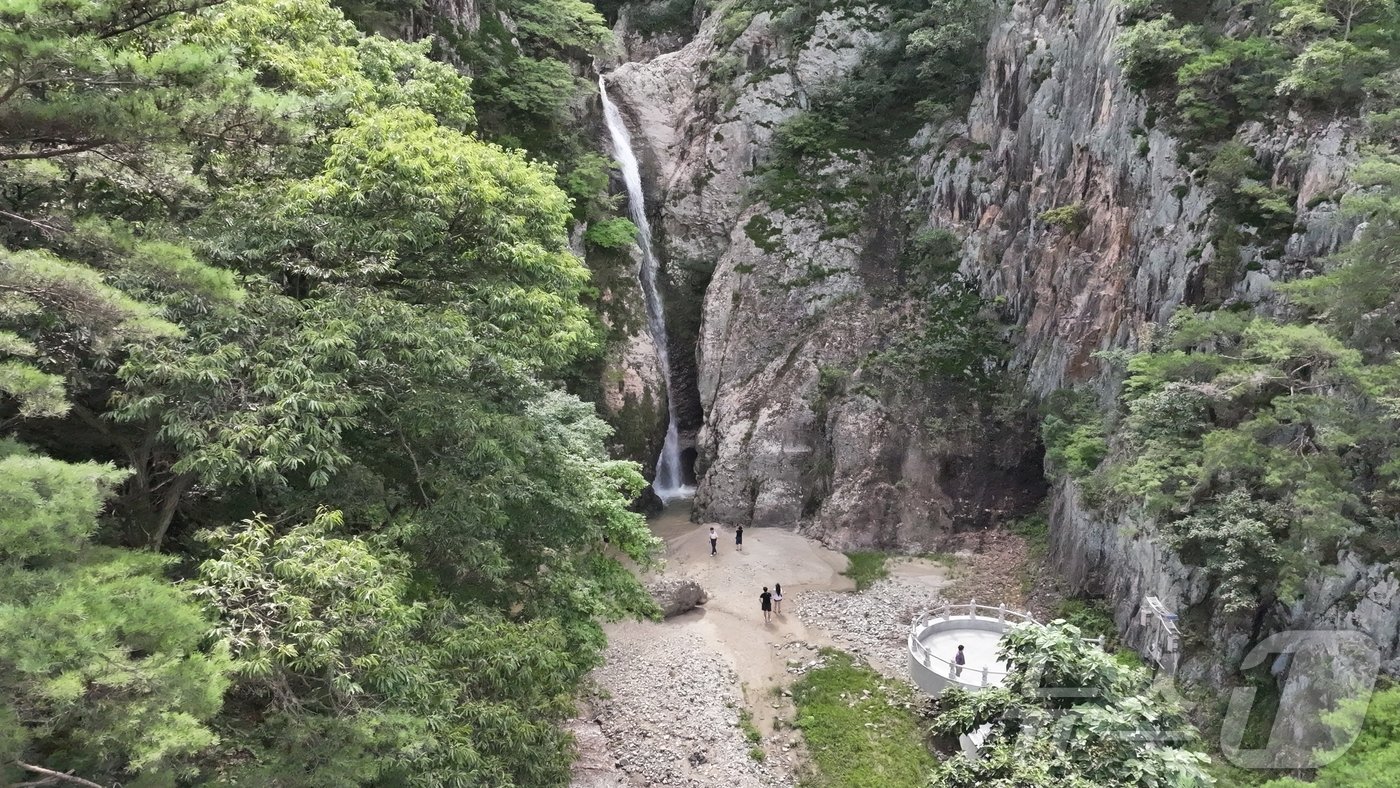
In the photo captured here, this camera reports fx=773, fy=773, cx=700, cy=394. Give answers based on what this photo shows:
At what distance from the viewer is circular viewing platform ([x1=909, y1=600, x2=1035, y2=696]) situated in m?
15.6

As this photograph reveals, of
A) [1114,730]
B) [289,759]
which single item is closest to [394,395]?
Answer: [289,759]

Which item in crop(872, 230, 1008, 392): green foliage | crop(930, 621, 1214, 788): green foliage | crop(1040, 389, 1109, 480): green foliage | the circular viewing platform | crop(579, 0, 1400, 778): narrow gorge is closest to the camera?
crop(930, 621, 1214, 788): green foliage

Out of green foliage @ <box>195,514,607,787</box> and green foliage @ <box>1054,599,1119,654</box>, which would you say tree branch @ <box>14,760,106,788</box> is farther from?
green foliage @ <box>1054,599,1119,654</box>

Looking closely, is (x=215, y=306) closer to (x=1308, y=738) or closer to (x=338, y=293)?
(x=338, y=293)

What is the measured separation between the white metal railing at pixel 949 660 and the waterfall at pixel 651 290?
11.8 meters

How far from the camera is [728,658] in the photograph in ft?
61.5

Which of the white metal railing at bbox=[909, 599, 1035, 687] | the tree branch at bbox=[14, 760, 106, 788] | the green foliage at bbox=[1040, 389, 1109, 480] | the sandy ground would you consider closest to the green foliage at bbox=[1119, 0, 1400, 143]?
the green foliage at bbox=[1040, 389, 1109, 480]

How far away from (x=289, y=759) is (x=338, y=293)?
577cm

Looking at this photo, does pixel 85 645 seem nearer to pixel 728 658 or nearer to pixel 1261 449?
pixel 728 658

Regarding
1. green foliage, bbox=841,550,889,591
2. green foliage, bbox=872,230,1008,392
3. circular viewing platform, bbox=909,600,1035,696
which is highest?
green foliage, bbox=872,230,1008,392

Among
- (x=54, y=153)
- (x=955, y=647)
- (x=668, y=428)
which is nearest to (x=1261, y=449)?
(x=955, y=647)

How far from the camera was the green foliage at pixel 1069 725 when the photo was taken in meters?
8.77

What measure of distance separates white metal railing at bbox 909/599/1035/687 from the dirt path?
130 cm

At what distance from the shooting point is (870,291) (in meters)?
28.5
